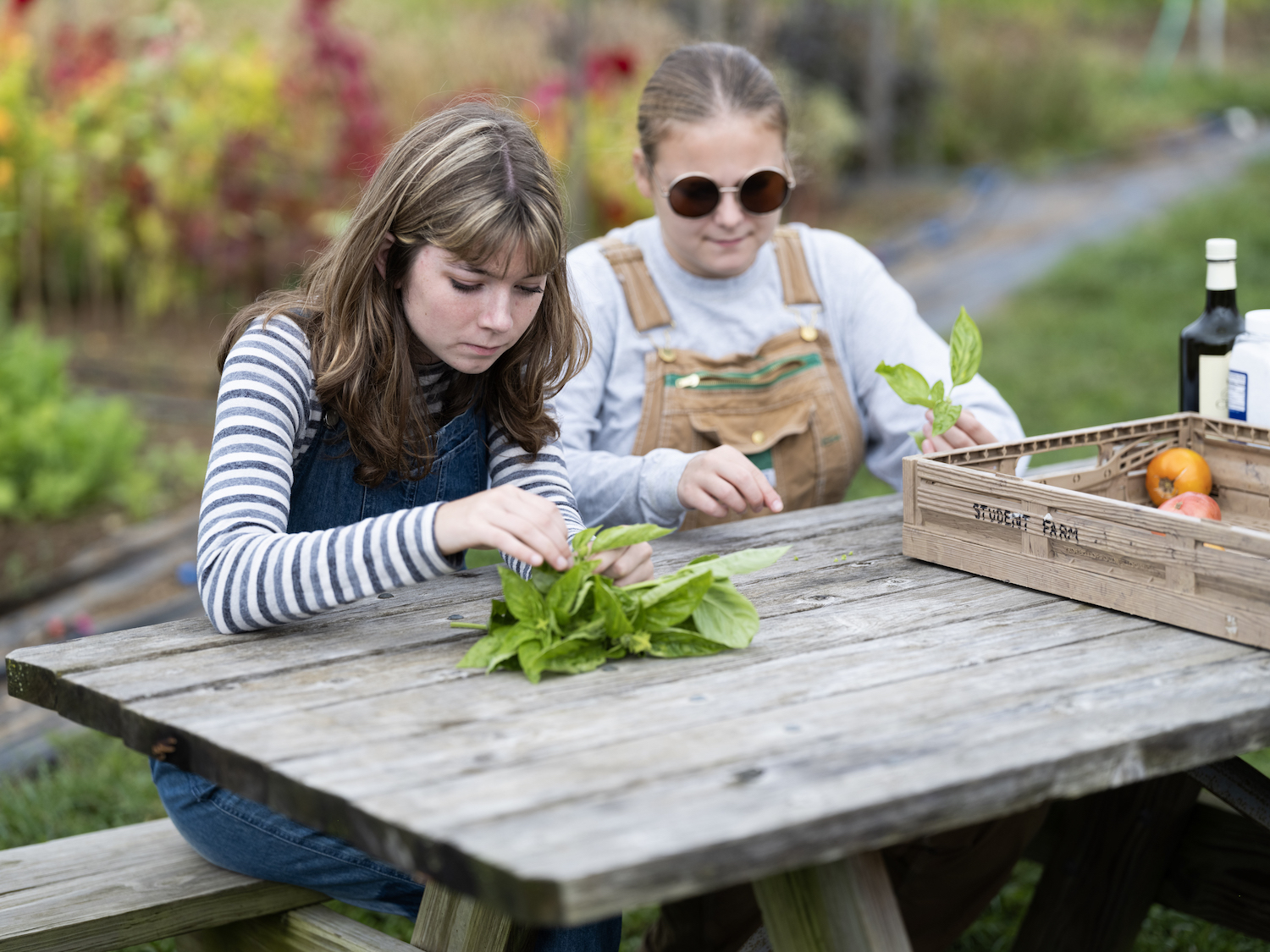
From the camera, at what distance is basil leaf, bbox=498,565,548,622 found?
169 centimetres

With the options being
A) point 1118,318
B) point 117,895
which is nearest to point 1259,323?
point 117,895

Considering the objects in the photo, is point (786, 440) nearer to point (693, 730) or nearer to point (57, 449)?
point (693, 730)

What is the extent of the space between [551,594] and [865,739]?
454mm

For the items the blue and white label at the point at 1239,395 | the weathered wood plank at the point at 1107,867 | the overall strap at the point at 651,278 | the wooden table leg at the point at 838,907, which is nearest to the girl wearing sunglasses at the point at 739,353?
the overall strap at the point at 651,278

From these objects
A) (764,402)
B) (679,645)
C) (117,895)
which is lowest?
(117,895)

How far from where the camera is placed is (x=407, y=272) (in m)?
2.08

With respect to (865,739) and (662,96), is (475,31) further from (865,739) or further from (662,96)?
(865,739)

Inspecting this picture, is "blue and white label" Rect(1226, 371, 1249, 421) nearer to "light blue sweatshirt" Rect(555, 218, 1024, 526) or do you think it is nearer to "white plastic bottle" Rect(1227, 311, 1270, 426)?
"white plastic bottle" Rect(1227, 311, 1270, 426)

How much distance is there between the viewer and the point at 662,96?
108 inches

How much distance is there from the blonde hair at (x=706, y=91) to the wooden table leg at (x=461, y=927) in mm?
1510

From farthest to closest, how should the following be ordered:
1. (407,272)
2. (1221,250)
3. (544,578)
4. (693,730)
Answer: (1221,250) < (407,272) < (544,578) < (693,730)

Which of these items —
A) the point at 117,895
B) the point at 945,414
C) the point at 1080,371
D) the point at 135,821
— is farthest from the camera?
the point at 1080,371

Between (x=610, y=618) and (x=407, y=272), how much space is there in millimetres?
687

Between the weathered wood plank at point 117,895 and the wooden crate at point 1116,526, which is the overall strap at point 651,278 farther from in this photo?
the weathered wood plank at point 117,895
